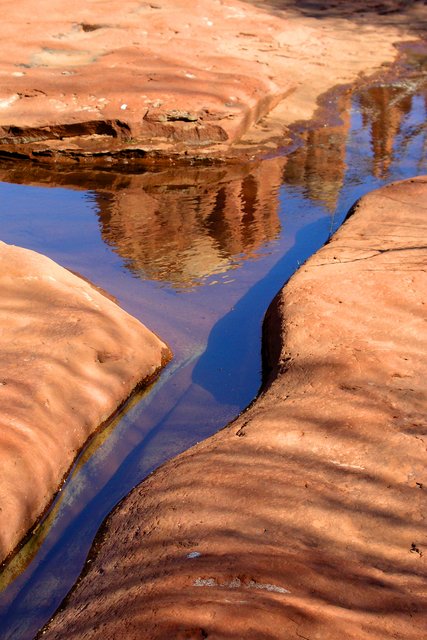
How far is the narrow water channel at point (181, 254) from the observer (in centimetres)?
323

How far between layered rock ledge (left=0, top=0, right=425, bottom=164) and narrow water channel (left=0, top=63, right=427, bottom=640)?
42 cm

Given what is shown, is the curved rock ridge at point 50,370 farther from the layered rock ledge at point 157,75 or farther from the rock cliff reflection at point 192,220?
the layered rock ledge at point 157,75

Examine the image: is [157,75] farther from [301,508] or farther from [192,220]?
[301,508]

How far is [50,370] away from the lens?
3664 mm

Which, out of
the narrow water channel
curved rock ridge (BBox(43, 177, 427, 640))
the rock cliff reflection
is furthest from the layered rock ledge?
curved rock ridge (BBox(43, 177, 427, 640))

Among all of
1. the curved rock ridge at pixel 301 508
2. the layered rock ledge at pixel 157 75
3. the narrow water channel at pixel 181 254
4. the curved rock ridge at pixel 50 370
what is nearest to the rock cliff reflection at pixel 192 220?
the narrow water channel at pixel 181 254

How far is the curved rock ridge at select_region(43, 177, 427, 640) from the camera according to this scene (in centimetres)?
212

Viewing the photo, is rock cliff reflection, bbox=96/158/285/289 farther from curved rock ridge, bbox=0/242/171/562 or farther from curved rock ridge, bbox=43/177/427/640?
curved rock ridge, bbox=43/177/427/640

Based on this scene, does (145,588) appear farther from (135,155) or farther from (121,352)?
(135,155)

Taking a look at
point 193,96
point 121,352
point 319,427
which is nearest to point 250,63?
point 193,96

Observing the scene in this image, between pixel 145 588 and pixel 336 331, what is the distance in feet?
5.71

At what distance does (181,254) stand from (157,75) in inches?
141

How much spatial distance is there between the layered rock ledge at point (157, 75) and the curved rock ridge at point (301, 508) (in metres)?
4.25

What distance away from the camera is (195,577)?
232 cm
